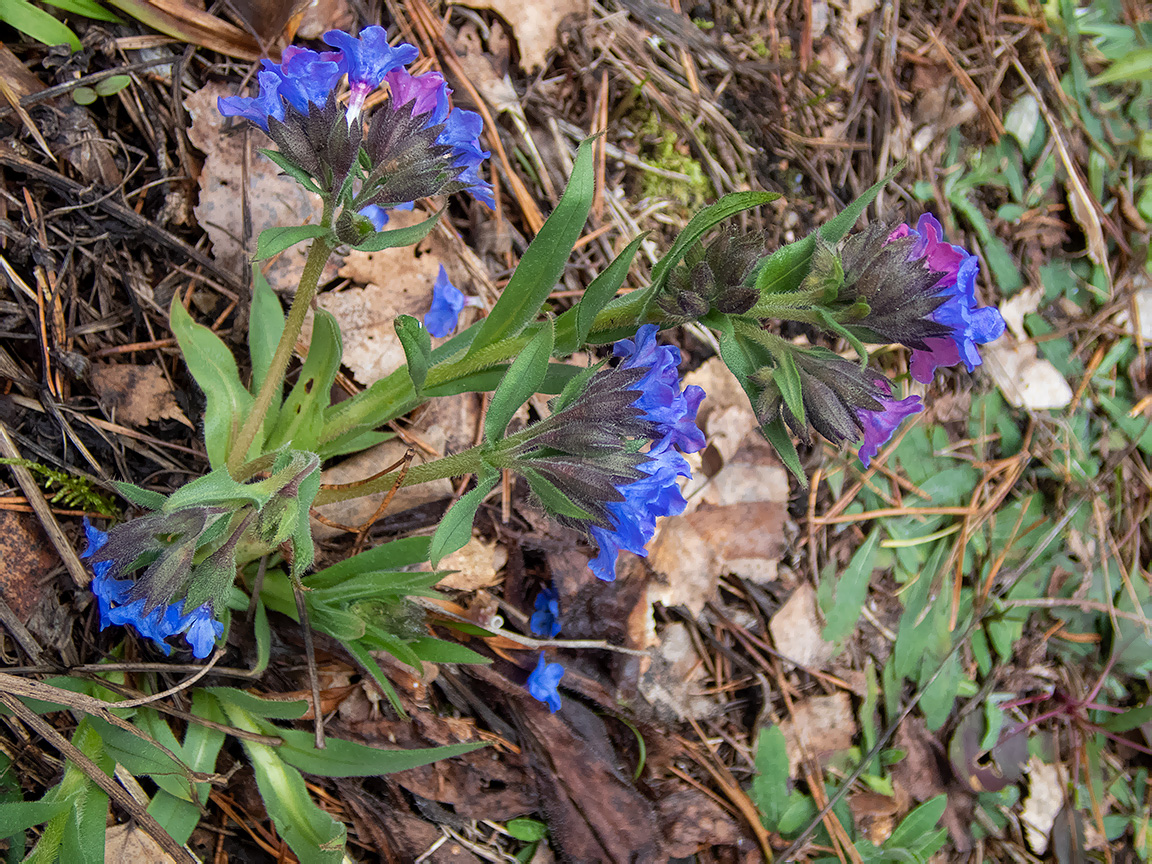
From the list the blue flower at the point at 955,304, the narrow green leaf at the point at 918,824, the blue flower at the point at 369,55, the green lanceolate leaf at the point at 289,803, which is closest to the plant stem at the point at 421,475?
the green lanceolate leaf at the point at 289,803

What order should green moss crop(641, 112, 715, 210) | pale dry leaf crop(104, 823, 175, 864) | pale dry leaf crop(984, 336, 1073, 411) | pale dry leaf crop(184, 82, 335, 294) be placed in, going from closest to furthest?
pale dry leaf crop(104, 823, 175, 864), pale dry leaf crop(184, 82, 335, 294), green moss crop(641, 112, 715, 210), pale dry leaf crop(984, 336, 1073, 411)

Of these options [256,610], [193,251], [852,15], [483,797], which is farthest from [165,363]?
[852,15]

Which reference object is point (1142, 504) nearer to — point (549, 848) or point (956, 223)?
point (956, 223)

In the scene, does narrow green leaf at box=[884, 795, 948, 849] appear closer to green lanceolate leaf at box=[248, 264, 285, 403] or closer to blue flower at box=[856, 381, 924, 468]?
blue flower at box=[856, 381, 924, 468]

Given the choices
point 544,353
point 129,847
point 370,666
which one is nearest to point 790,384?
point 544,353

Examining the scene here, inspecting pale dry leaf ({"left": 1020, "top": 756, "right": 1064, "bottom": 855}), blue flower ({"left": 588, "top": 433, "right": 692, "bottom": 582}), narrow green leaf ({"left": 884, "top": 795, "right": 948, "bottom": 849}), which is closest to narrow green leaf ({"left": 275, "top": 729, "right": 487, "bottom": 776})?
blue flower ({"left": 588, "top": 433, "right": 692, "bottom": 582})

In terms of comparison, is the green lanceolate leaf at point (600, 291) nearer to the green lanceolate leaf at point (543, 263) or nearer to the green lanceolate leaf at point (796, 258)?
the green lanceolate leaf at point (543, 263)
